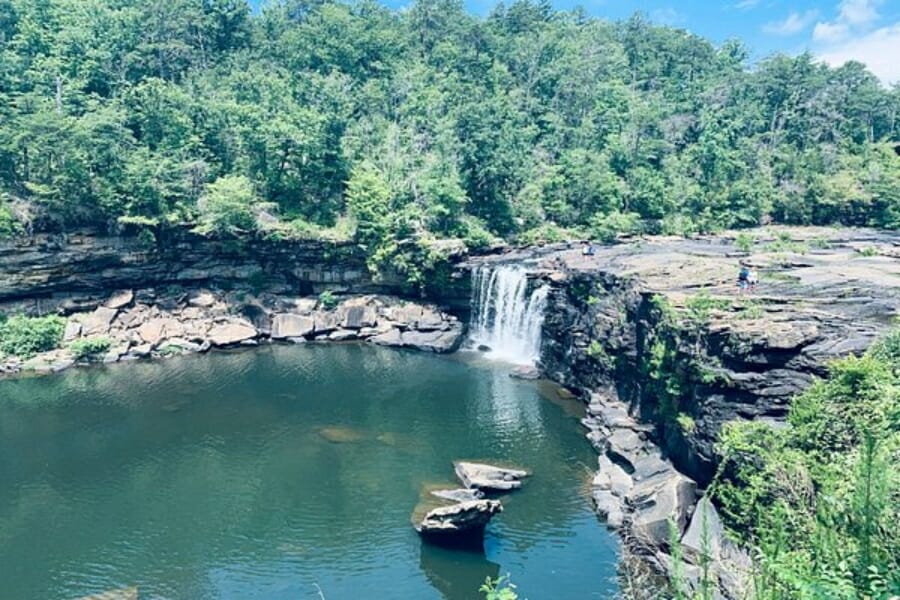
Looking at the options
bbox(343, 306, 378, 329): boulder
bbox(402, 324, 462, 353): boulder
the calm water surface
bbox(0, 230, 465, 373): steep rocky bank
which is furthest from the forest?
the calm water surface

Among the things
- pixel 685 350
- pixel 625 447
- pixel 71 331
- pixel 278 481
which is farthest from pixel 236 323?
pixel 685 350

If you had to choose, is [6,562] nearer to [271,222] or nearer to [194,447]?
[194,447]

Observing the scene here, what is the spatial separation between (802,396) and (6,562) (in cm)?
2526

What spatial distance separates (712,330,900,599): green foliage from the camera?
7.58m

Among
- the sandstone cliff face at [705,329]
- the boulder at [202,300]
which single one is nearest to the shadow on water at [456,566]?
the sandstone cliff face at [705,329]

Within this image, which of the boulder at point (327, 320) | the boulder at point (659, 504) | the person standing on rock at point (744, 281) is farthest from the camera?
the boulder at point (327, 320)

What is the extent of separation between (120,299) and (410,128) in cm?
2736

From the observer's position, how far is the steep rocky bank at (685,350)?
2245 cm

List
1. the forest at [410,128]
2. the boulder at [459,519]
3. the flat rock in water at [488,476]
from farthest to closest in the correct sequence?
the forest at [410,128] → the flat rock in water at [488,476] → the boulder at [459,519]

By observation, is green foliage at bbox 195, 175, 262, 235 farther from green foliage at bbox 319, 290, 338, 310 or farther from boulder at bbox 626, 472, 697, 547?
boulder at bbox 626, 472, 697, 547

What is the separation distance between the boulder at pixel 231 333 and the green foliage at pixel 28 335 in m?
8.91

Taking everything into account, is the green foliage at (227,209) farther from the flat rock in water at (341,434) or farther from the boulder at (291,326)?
the flat rock in water at (341,434)

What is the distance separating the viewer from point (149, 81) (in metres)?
49.5

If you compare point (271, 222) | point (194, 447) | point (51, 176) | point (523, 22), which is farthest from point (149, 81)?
point (523, 22)
